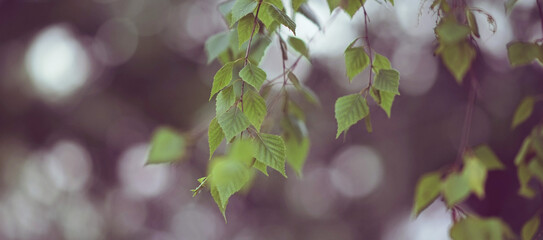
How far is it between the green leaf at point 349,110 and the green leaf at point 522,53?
29cm

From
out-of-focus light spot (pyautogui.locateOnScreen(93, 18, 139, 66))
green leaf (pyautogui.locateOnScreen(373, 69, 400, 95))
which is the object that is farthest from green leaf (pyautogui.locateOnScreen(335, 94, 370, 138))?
out-of-focus light spot (pyautogui.locateOnScreen(93, 18, 139, 66))

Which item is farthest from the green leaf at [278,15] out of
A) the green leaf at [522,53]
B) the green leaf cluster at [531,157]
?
the green leaf cluster at [531,157]

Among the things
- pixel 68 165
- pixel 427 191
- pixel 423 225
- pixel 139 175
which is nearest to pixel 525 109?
pixel 427 191

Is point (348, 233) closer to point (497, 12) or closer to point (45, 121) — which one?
point (497, 12)

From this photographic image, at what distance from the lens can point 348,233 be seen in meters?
5.18

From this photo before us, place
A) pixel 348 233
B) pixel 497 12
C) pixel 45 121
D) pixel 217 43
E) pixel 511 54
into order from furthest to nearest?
pixel 348 233
pixel 45 121
pixel 497 12
pixel 217 43
pixel 511 54

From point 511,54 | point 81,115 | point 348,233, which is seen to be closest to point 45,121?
point 81,115

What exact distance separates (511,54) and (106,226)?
453 centimetres

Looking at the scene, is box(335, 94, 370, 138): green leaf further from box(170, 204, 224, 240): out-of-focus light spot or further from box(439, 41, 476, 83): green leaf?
box(170, 204, 224, 240): out-of-focus light spot

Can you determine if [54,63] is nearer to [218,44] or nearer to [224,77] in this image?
[218,44]

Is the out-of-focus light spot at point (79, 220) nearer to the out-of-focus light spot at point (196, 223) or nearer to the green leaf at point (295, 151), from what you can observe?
the out-of-focus light spot at point (196, 223)

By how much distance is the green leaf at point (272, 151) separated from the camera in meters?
0.56

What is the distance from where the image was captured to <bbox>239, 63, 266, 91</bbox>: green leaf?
577 millimetres

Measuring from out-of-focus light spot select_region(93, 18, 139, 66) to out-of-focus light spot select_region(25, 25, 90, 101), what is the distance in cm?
19
